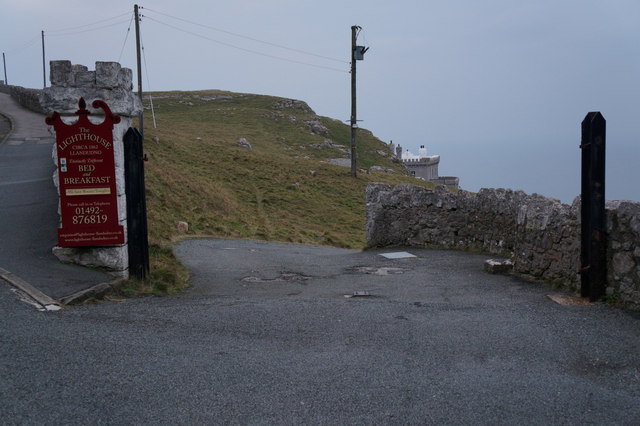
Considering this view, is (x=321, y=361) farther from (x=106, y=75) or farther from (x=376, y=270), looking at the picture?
(x=376, y=270)

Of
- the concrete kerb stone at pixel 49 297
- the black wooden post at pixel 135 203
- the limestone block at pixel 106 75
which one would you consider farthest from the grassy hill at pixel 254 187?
the limestone block at pixel 106 75

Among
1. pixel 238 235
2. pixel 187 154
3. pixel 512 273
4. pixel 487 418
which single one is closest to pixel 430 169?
pixel 187 154

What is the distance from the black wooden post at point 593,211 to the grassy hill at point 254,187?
8245 mm

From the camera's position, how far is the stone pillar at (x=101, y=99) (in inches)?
311

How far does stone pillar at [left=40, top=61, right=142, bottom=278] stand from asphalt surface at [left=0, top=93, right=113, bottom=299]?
23cm

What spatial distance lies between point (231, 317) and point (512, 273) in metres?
5.76

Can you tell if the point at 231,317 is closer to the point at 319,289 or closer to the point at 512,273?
the point at 319,289

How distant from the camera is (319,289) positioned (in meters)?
9.29

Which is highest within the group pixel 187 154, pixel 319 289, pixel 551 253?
pixel 187 154

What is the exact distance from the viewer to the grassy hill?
1861 centimetres

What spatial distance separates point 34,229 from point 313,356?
6.87 meters

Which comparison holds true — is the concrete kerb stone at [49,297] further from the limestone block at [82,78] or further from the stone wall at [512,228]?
the stone wall at [512,228]

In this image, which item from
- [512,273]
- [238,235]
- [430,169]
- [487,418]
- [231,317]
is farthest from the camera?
[430,169]

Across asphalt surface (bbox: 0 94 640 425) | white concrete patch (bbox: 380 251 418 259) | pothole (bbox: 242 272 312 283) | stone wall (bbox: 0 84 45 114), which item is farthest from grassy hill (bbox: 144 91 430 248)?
stone wall (bbox: 0 84 45 114)
